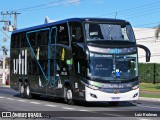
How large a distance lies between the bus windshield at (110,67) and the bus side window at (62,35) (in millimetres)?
2270

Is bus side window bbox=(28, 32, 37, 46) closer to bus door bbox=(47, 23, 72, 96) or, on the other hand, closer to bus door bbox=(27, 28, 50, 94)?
bus door bbox=(27, 28, 50, 94)

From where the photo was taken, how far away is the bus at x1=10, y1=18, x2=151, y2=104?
831 inches

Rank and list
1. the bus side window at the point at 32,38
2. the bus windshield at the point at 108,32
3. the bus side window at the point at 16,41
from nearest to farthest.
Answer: the bus windshield at the point at 108,32 < the bus side window at the point at 32,38 < the bus side window at the point at 16,41

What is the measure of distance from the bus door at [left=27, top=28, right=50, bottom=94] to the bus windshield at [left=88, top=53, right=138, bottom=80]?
4769mm

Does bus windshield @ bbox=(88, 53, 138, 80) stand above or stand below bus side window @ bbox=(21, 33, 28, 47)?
below

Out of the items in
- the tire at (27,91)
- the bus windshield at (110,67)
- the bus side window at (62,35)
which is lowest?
the tire at (27,91)

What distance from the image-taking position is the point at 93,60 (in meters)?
21.2

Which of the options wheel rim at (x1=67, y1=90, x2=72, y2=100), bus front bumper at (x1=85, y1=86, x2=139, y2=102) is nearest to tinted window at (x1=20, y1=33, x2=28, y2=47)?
wheel rim at (x1=67, y1=90, x2=72, y2=100)

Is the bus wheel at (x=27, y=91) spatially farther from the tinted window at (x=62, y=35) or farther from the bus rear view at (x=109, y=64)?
the bus rear view at (x=109, y=64)

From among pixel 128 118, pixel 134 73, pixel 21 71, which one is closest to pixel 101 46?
pixel 134 73

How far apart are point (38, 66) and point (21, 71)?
130 inches

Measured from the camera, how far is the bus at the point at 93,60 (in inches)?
831

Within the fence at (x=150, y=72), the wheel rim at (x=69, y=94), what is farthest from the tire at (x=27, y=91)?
the fence at (x=150, y=72)

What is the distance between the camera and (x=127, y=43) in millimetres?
21984
